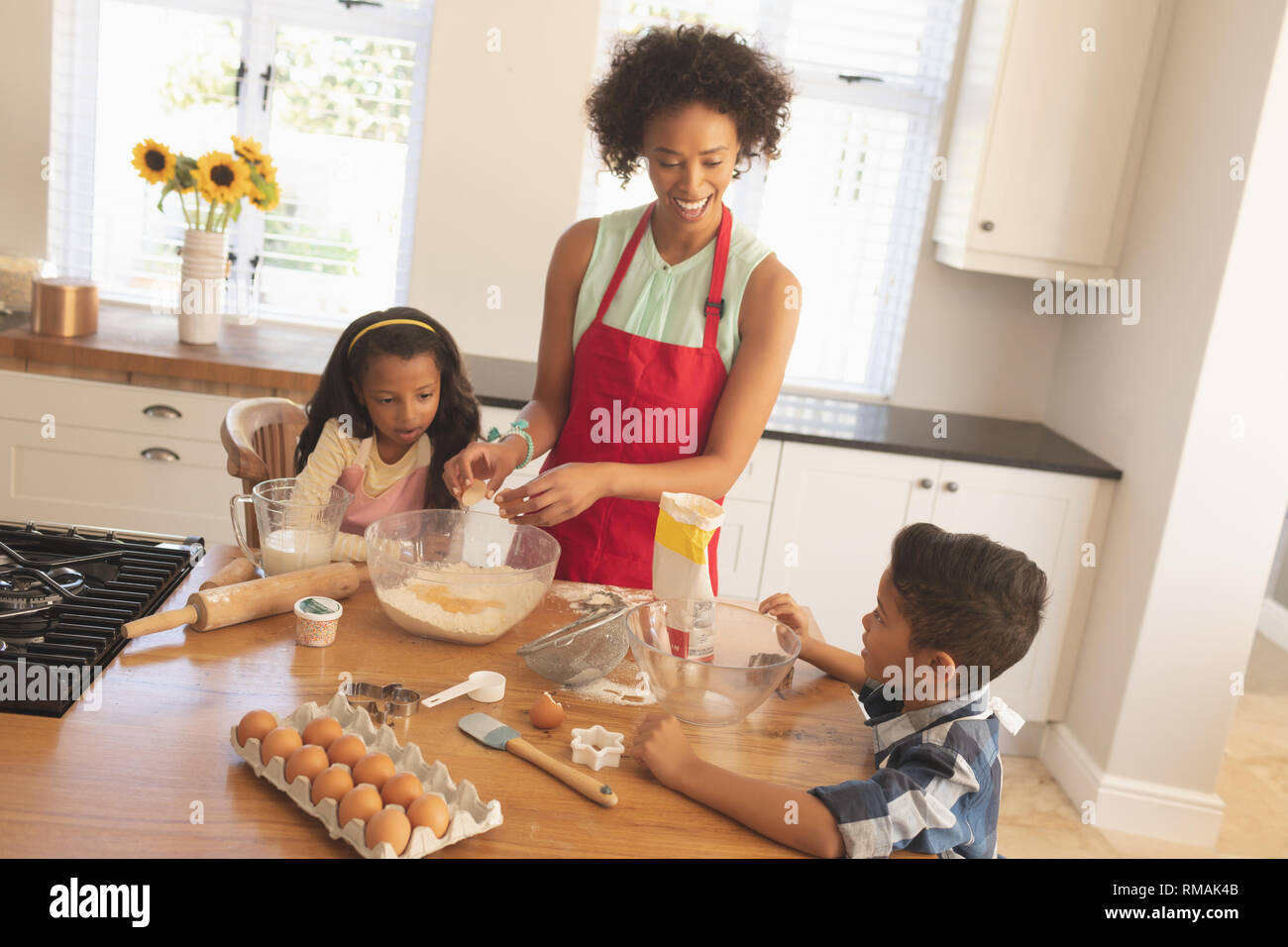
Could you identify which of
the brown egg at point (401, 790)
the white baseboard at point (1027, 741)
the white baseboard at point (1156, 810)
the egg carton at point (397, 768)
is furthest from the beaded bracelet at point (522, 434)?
the white baseboard at point (1027, 741)

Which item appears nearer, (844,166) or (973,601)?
(973,601)

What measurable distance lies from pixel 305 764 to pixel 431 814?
0.44 ft

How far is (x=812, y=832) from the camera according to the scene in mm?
1031

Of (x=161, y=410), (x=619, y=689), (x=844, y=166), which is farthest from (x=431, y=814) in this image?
(x=844, y=166)

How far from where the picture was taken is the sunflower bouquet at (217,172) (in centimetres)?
279

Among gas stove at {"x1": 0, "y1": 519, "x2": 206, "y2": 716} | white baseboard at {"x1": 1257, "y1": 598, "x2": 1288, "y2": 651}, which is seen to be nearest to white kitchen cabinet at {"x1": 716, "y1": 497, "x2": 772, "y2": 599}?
gas stove at {"x1": 0, "y1": 519, "x2": 206, "y2": 716}

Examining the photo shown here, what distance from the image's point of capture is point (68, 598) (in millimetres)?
1273

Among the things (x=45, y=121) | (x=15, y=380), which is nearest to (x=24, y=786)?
(x=15, y=380)

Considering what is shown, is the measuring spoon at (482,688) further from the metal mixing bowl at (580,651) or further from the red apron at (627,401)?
the red apron at (627,401)

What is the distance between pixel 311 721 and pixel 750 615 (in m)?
0.55

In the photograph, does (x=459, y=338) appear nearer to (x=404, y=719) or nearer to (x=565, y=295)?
(x=565, y=295)

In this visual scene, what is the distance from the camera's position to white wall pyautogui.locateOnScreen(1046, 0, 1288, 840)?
8.29ft

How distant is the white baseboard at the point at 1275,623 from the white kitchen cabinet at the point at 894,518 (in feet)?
5.97

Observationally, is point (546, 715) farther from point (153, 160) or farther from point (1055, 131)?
point (1055, 131)
